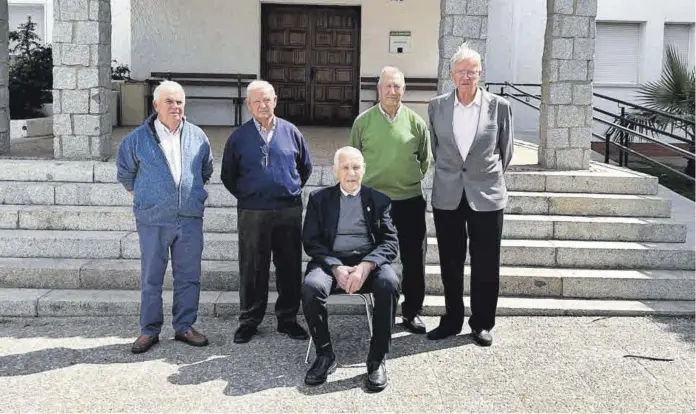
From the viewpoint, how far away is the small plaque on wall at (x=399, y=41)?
13445mm

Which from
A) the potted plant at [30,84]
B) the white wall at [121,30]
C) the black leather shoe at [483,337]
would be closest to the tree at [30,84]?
the potted plant at [30,84]

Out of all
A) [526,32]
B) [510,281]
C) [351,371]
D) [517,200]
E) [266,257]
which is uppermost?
[526,32]

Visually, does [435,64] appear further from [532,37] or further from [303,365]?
[303,365]

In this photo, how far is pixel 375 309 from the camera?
4.77 metres

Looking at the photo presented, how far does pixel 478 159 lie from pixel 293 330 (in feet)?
5.90

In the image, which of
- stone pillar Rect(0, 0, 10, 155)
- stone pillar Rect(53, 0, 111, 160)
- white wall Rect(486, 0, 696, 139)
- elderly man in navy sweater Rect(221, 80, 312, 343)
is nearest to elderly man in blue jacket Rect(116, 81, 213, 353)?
elderly man in navy sweater Rect(221, 80, 312, 343)

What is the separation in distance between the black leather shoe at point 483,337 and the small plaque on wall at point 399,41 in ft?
28.9

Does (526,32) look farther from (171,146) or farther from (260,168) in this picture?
(171,146)

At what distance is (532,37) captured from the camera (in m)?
14.2

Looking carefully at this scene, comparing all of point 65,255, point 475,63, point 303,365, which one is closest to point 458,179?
point 475,63

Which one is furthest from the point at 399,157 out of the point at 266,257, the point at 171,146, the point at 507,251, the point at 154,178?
the point at 507,251

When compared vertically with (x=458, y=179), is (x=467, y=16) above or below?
above

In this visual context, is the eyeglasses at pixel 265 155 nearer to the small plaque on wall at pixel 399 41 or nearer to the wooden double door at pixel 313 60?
the wooden double door at pixel 313 60

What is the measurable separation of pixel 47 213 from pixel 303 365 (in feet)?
10.8
